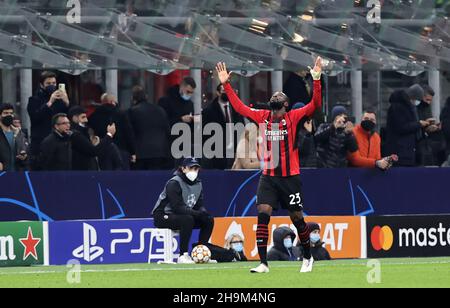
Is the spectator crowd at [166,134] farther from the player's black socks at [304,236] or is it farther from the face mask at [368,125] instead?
the player's black socks at [304,236]

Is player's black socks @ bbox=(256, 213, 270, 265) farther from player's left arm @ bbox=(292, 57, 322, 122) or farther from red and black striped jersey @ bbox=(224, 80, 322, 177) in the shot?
player's left arm @ bbox=(292, 57, 322, 122)

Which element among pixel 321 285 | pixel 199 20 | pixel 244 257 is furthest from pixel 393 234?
pixel 321 285

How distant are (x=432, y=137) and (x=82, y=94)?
5.48m

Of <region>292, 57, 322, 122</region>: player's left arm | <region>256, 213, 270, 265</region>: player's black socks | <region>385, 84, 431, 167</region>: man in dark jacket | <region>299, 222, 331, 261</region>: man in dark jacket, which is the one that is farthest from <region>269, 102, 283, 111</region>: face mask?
<region>385, 84, 431, 167</region>: man in dark jacket

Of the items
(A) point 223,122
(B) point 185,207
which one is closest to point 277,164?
(B) point 185,207

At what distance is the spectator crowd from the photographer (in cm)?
2323

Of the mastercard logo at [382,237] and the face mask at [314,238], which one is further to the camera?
the mastercard logo at [382,237]

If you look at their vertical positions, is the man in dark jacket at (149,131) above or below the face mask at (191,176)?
above

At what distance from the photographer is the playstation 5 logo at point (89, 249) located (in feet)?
73.9

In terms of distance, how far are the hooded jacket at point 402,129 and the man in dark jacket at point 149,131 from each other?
3.43m

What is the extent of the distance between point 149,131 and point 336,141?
280 centimetres

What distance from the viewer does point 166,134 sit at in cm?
2395

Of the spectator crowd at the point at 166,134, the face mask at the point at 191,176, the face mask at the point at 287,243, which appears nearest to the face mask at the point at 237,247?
the face mask at the point at 287,243

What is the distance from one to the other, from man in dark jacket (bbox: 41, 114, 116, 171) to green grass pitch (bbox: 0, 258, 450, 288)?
2694 mm
